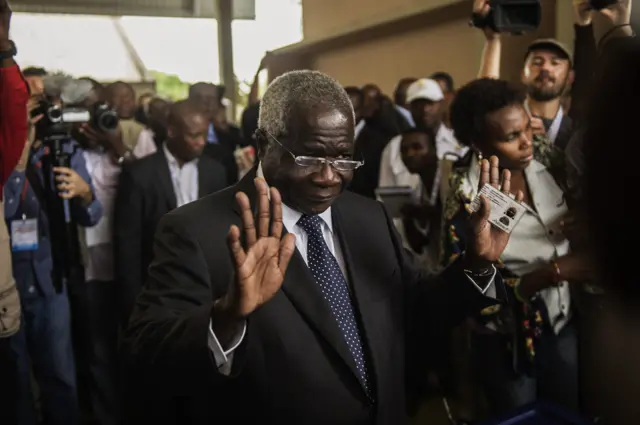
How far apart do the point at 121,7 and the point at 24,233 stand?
19.5 feet

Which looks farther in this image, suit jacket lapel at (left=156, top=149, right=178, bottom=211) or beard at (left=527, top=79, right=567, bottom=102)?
suit jacket lapel at (left=156, top=149, right=178, bottom=211)

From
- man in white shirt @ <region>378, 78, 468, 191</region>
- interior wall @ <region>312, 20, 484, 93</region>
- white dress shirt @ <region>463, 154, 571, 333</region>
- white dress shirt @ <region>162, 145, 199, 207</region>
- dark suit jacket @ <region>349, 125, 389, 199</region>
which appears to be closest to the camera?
white dress shirt @ <region>463, 154, 571, 333</region>

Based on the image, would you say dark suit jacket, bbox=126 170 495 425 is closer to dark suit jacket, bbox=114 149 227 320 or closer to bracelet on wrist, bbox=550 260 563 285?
bracelet on wrist, bbox=550 260 563 285

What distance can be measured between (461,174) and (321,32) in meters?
6.87

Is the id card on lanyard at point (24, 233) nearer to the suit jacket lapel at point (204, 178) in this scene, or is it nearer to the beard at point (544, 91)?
the suit jacket lapel at point (204, 178)

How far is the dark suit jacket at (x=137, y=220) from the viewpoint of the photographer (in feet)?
8.93

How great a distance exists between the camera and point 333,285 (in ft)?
4.51

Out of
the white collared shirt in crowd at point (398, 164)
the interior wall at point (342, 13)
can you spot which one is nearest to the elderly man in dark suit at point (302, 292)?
the white collared shirt in crowd at point (398, 164)

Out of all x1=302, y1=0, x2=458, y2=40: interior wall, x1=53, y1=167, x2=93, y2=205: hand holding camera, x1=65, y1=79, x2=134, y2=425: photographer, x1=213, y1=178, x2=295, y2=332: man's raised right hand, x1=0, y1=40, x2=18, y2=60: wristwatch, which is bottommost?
x1=65, y1=79, x2=134, y2=425: photographer

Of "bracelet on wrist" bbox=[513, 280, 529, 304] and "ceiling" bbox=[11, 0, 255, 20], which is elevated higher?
"ceiling" bbox=[11, 0, 255, 20]

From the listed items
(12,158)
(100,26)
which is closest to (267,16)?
(12,158)

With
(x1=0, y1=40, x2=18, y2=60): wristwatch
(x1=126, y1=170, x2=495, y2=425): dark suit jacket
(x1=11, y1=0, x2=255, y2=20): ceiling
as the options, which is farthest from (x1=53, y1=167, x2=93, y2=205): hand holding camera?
(x1=11, y1=0, x2=255, y2=20): ceiling

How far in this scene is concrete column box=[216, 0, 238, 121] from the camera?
4.66m

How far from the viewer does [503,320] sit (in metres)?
1.95
